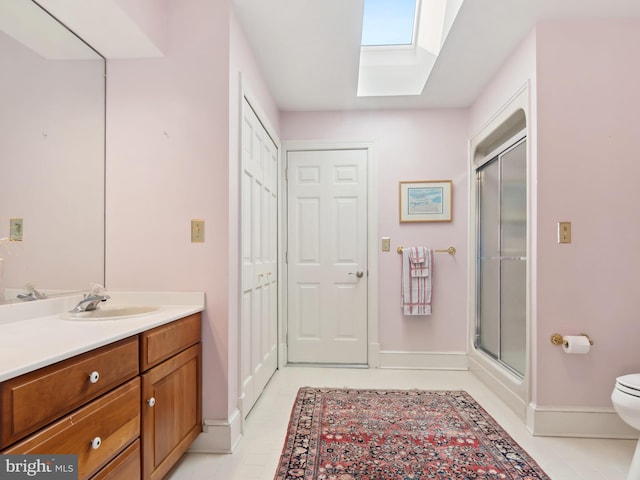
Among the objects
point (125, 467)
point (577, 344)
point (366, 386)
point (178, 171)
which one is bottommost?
point (366, 386)

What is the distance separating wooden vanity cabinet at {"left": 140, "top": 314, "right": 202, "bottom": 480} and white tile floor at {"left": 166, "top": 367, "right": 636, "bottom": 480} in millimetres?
161

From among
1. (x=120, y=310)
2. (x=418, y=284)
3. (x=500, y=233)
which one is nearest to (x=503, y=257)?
(x=500, y=233)

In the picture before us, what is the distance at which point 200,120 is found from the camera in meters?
1.97

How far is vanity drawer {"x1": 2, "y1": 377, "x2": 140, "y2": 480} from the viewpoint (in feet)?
3.18

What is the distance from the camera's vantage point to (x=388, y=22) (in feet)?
9.31

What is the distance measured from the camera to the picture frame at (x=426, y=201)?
3.36 metres

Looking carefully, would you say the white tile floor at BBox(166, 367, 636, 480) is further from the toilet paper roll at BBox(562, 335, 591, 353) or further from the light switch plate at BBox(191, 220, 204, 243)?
the light switch plate at BBox(191, 220, 204, 243)

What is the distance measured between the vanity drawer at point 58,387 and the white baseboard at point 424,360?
2.46 meters

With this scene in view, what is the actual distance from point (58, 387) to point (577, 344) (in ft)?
7.75

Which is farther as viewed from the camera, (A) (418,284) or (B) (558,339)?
(A) (418,284)

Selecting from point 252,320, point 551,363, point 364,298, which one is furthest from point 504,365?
point 252,320

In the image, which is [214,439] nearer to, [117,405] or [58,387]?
[117,405]

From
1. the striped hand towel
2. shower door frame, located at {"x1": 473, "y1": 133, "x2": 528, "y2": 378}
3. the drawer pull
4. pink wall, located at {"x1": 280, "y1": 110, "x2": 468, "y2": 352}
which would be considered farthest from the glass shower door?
the drawer pull

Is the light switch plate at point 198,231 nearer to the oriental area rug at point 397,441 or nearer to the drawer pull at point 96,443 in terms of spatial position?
Result: the drawer pull at point 96,443
